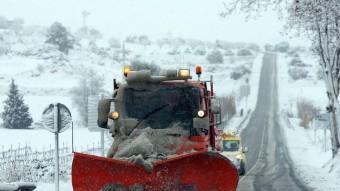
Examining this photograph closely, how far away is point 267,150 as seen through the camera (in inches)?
2041

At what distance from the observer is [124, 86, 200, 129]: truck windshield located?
1223 cm

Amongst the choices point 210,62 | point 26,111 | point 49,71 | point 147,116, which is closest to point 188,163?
point 147,116

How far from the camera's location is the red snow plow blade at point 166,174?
9.62 meters

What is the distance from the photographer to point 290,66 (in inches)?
6038

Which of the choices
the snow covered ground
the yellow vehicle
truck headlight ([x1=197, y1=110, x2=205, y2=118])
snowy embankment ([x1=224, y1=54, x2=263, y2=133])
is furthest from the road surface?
truck headlight ([x1=197, y1=110, x2=205, y2=118])

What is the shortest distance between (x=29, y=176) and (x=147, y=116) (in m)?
9.31

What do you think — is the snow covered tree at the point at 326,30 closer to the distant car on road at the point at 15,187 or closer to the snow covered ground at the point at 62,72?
the distant car on road at the point at 15,187

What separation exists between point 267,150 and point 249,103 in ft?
163

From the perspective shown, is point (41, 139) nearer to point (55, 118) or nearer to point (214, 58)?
point (55, 118)

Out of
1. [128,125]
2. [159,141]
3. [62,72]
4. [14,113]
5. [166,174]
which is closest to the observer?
[166,174]

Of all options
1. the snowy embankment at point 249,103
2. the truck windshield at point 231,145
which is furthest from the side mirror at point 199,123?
the snowy embankment at point 249,103

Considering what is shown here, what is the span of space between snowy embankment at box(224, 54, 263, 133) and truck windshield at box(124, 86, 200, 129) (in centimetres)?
3191

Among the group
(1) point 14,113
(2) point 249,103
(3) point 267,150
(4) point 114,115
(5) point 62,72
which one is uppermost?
(4) point 114,115

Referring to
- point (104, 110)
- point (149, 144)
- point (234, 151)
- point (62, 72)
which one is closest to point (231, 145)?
point (234, 151)
